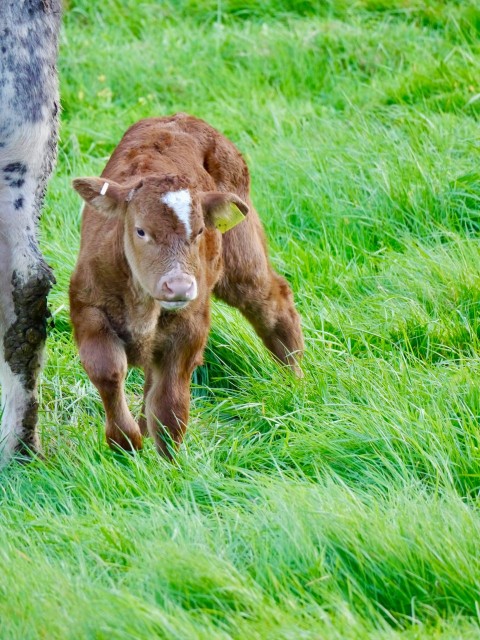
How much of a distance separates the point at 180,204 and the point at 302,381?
1172 mm

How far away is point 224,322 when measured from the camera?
6316 mm

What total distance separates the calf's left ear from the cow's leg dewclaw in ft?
2.12

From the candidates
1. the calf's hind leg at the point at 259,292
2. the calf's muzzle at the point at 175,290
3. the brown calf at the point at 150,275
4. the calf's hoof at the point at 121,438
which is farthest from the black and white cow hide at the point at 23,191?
the calf's hind leg at the point at 259,292

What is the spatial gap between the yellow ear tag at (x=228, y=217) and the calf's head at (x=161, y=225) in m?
0.04

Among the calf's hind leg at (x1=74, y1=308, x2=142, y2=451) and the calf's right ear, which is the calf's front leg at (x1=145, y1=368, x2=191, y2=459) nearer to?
the calf's hind leg at (x1=74, y1=308, x2=142, y2=451)

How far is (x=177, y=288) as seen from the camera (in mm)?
4621

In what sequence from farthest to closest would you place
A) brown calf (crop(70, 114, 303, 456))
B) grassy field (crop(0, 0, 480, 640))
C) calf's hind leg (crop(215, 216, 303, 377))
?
1. calf's hind leg (crop(215, 216, 303, 377))
2. brown calf (crop(70, 114, 303, 456))
3. grassy field (crop(0, 0, 480, 640))

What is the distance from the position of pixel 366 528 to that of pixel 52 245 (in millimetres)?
3401

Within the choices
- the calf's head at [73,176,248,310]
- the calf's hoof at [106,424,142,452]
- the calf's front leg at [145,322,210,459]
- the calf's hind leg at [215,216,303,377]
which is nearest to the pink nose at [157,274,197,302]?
the calf's head at [73,176,248,310]

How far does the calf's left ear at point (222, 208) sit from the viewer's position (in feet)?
16.7

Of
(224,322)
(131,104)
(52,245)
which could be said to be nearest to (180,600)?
(224,322)

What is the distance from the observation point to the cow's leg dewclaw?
16.1ft

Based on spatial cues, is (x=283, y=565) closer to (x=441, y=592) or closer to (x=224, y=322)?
(x=441, y=592)

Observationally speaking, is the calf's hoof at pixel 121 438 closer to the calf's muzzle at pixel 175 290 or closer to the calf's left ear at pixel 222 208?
the calf's muzzle at pixel 175 290
